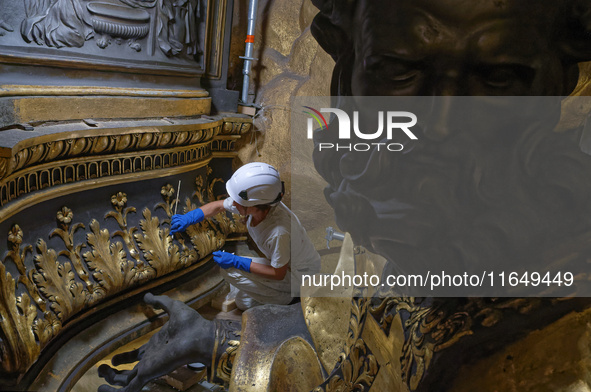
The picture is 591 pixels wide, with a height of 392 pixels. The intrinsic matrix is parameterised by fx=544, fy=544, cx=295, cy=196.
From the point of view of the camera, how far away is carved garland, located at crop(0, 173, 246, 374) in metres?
1.40

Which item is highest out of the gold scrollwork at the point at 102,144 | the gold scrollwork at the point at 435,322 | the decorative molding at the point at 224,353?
the gold scrollwork at the point at 435,322

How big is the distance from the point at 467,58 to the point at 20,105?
138cm

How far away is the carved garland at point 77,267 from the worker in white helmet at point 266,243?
31cm

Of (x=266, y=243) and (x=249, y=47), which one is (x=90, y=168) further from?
(x=249, y=47)

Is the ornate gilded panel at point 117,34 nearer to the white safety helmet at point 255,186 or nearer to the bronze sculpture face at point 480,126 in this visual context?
the white safety helmet at point 255,186

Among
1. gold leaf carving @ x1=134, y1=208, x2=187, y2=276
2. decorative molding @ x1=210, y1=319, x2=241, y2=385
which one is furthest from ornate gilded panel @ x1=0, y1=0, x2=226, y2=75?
decorative molding @ x1=210, y1=319, x2=241, y2=385

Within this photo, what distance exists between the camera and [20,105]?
1.47 meters

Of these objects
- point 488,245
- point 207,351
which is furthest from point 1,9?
point 488,245

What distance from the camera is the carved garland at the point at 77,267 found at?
1.40 meters

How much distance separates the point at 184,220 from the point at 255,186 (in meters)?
0.57

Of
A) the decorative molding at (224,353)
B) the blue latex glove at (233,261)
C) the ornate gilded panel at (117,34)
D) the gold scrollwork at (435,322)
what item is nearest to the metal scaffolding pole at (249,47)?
the ornate gilded panel at (117,34)

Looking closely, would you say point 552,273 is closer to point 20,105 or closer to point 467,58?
point 467,58

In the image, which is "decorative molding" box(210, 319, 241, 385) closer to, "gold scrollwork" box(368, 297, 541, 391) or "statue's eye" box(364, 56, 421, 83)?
"gold scrollwork" box(368, 297, 541, 391)

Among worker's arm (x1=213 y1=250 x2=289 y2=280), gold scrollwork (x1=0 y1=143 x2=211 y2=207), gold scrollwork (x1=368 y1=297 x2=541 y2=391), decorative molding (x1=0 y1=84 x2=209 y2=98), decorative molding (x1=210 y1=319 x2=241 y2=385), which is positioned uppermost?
decorative molding (x1=0 y1=84 x2=209 y2=98)
